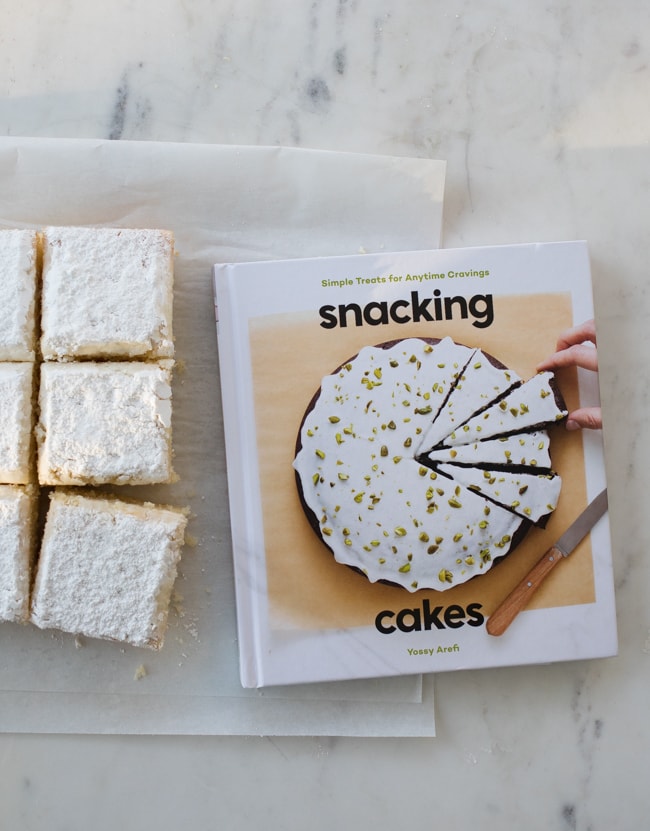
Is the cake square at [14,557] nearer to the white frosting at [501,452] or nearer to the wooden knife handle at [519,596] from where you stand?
the white frosting at [501,452]

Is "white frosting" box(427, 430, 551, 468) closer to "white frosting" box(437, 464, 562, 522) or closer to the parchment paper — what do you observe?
"white frosting" box(437, 464, 562, 522)

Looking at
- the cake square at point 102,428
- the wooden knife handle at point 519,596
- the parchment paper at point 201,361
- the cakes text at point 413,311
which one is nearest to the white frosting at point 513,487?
the wooden knife handle at point 519,596

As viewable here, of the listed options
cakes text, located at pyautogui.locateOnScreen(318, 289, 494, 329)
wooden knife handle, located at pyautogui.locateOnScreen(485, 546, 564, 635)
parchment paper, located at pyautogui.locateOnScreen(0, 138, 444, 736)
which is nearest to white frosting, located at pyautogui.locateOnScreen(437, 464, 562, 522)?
wooden knife handle, located at pyautogui.locateOnScreen(485, 546, 564, 635)

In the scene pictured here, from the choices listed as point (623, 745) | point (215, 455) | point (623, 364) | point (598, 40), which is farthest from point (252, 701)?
point (598, 40)

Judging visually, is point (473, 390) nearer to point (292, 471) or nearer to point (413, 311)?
point (413, 311)

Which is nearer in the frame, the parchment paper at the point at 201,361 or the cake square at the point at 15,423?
the cake square at the point at 15,423

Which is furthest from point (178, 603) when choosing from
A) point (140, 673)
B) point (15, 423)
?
point (15, 423)

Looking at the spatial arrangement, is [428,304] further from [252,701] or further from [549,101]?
[252,701]
